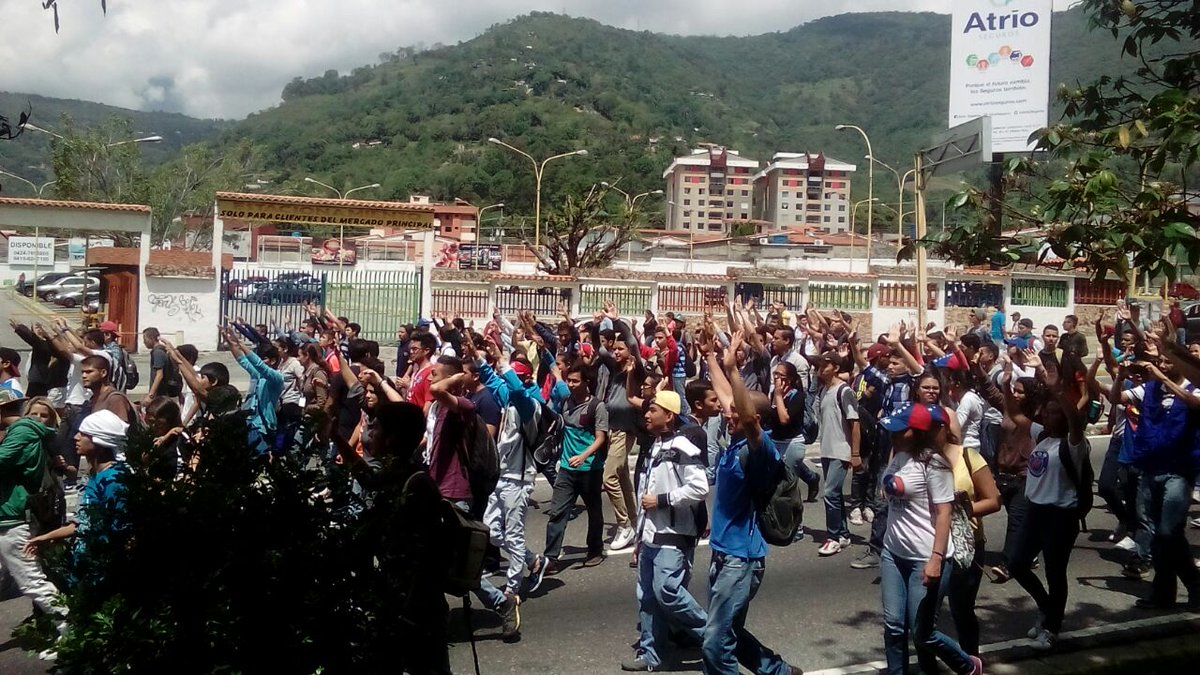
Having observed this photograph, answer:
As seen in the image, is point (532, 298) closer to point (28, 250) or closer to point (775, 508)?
point (775, 508)

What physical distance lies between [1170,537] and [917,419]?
106 inches

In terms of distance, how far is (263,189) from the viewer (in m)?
79.2

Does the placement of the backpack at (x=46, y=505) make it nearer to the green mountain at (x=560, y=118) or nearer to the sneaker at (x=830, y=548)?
the sneaker at (x=830, y=548)

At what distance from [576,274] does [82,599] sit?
26.1m

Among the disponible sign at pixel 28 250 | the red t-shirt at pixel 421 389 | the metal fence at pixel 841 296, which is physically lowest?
the red t-shirt at pixel 421 389

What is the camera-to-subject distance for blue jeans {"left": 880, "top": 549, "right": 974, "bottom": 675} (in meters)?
5.40

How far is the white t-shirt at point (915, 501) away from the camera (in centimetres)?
538

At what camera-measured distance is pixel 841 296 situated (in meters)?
30.5

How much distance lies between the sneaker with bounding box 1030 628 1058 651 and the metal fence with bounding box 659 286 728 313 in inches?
910

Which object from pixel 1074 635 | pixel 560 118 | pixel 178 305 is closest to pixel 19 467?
pixel 1074 635

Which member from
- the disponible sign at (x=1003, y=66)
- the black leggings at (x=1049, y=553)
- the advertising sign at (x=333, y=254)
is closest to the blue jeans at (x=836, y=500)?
the black leggings at (x=1049, y=553)

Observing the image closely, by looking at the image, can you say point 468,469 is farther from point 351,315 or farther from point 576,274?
point 576,274

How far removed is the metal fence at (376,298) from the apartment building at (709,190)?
314 feet

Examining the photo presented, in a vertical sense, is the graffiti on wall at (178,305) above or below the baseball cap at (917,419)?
above
